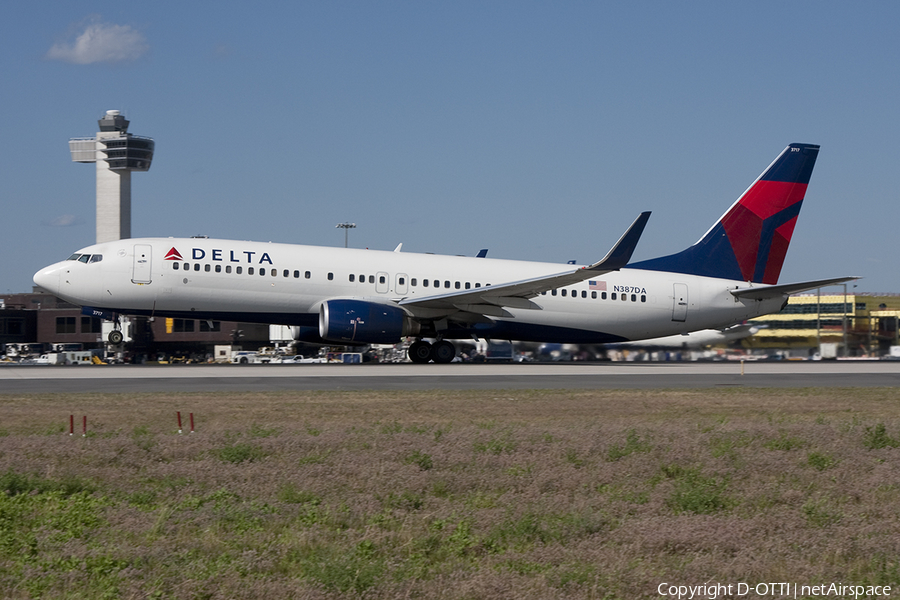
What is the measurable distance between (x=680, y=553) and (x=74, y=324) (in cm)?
8920

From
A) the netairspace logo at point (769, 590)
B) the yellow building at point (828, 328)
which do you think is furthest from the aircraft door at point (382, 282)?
the netairspace logo at point (769, 590)

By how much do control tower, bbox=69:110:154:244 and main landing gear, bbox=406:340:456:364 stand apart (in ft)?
331

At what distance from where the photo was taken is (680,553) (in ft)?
26.0

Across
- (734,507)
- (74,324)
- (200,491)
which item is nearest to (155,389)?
(200,491)

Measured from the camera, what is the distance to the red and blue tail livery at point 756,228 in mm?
35781

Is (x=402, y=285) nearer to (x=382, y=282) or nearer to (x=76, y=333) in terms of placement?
(x=382, y=282)

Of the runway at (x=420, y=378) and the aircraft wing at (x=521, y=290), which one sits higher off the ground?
the aircraft wing at (x=521, y=290)

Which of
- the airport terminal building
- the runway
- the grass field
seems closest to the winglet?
the runway

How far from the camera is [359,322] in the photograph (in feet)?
98.2

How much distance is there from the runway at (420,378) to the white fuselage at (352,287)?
73.3 inches

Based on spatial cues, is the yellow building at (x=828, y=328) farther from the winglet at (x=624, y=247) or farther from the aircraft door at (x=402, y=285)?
the aircraft door at (x=402, y=285)

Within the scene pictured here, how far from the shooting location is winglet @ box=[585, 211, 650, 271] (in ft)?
92.9

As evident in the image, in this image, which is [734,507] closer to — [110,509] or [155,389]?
[110,509]

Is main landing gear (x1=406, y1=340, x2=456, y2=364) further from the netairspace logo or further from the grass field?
the netairspace logo
